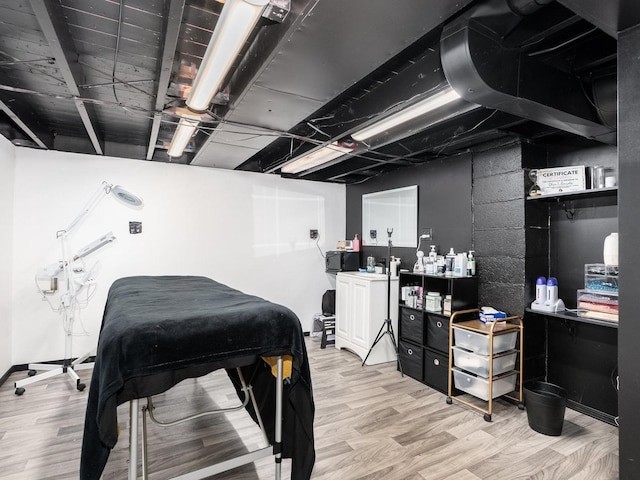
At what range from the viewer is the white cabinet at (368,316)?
164 inches

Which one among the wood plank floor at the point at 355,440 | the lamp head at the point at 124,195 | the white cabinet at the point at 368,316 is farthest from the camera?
the white cabinet at the point at 368,316

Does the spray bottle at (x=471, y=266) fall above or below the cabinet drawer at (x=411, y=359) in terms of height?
above

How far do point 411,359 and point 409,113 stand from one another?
2532mm

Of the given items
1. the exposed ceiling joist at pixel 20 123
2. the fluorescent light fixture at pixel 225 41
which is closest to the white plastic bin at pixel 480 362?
the fluorescent light fixture at pixel 225 41

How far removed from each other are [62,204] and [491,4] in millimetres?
4425

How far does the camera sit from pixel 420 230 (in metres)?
4.31

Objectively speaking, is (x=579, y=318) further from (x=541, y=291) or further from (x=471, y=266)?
(x=471, y=266)

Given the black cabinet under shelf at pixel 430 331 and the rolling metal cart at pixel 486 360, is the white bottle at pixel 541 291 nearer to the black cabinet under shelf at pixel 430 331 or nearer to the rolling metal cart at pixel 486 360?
the rolling metal cart at pixel 486 360

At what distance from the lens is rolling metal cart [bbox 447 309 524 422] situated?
292 centimetres

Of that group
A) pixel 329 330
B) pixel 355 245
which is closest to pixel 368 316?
pixel 329 330

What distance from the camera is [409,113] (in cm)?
253

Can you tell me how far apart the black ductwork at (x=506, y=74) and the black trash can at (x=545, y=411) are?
6.49 feet

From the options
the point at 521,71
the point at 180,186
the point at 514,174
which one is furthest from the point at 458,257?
the point at 180,186

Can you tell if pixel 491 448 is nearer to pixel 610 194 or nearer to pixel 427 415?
pixel 427 415
